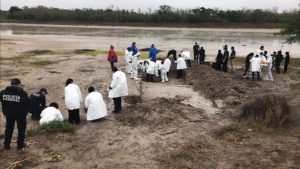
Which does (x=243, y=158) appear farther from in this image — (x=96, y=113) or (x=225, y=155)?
(x=96, y=113)

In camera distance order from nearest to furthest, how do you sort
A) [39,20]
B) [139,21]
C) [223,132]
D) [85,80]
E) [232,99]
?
[223,132] → [232,99] → [85,80] → [139,21] → [39,20]

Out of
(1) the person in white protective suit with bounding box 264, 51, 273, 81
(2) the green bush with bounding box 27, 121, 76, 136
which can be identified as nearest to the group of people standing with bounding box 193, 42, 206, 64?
(1) the person in white protective suit with bounding box 264, 51, 273, 81

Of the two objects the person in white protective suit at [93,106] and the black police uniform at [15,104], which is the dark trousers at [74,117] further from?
the black police uniform at [15,104]

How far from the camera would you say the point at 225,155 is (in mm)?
9180

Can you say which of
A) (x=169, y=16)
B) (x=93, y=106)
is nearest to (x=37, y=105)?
(x=93, y=106)

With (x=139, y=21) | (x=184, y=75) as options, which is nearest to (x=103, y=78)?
(x=184, y=75)

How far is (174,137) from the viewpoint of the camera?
1020cm

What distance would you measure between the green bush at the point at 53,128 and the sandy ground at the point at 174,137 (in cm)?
22

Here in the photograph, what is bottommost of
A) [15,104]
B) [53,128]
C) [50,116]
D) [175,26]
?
[175,26]

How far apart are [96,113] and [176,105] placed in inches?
111

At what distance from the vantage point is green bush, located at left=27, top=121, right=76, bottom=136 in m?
10.8

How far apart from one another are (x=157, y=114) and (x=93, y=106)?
5.76 ft

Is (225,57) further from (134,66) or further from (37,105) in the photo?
(37,105)

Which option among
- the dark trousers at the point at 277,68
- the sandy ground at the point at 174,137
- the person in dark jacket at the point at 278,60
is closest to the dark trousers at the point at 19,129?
the sandy ground at the point at 174,137
